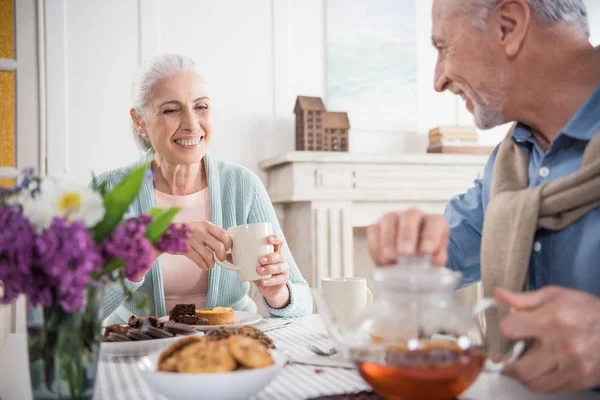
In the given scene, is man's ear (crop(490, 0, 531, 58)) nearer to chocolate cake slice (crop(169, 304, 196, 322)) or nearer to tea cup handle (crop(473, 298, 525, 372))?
tea cup handle (crop(473, 298, 525, 372))

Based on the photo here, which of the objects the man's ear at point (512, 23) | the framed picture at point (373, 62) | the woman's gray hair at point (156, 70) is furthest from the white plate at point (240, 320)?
the framed picture at point (373, 62)

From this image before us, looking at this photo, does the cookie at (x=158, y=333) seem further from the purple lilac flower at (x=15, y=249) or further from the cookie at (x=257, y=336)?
the purple lilac flower at (x=15, y=249)

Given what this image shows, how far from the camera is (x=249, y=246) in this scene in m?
1.19

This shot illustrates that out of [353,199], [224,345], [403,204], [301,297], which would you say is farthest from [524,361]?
[403,204]

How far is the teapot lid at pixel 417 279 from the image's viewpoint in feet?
2.01

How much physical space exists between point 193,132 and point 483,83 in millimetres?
1040

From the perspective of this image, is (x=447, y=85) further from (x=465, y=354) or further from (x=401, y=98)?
(x=401, y=98)

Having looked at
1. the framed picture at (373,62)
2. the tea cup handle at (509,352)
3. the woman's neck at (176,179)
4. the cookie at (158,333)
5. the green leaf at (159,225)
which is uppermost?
the framed picture at (373,62)

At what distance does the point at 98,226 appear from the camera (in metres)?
0.65

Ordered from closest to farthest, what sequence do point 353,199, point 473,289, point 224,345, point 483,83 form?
1. point 224,345
2. point 483,83
3. point 353,199
4. point 473,289

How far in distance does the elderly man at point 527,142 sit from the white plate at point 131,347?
0.43 metres

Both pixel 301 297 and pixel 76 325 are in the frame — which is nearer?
pixel 76 325

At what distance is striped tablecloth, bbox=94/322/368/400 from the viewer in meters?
0.75

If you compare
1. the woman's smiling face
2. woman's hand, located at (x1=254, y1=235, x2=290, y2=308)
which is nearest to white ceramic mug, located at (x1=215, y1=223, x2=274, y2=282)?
woman's hand, located at (x1=254, y1=235, x2=290, y2=308)
